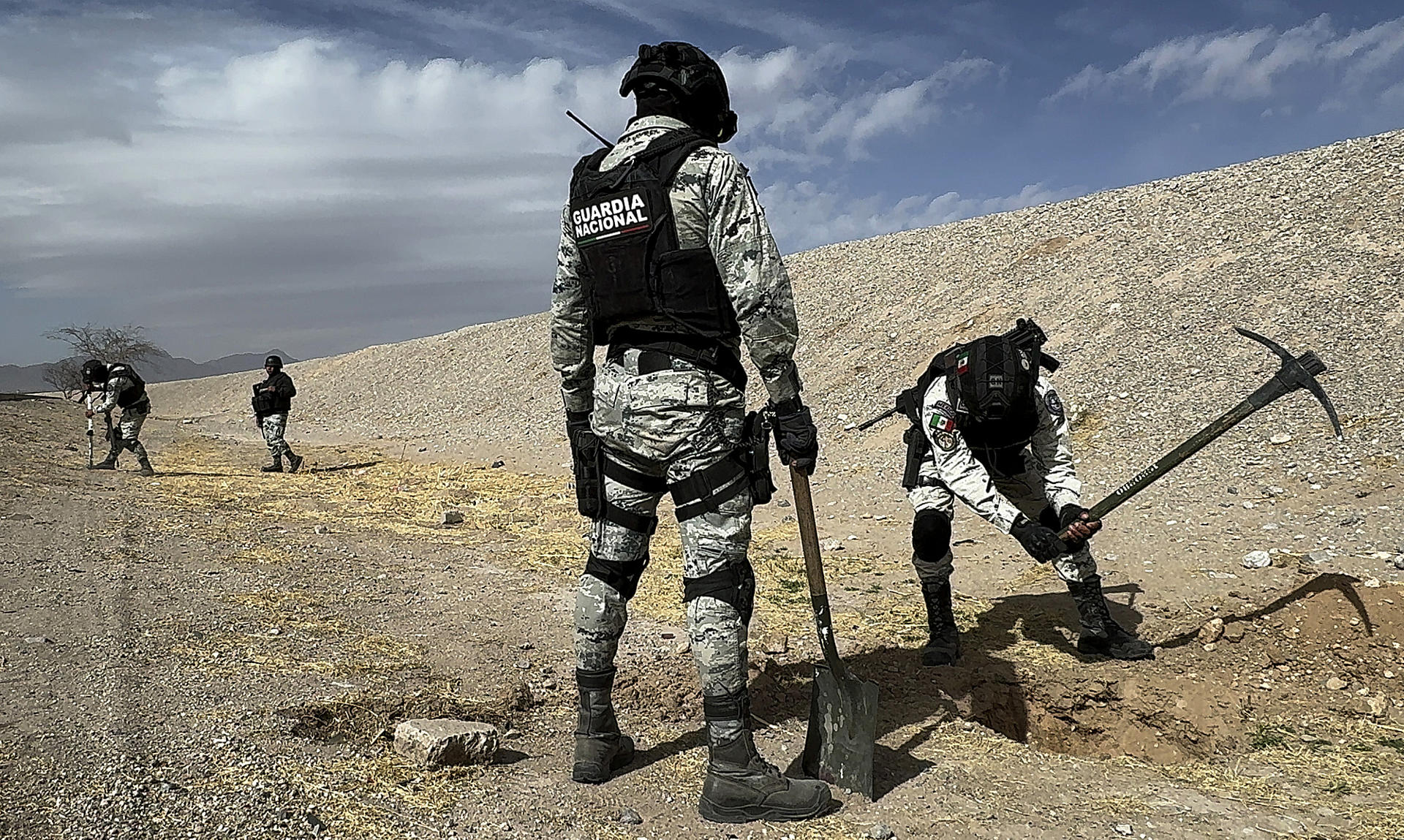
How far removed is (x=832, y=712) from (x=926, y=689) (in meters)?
1.27

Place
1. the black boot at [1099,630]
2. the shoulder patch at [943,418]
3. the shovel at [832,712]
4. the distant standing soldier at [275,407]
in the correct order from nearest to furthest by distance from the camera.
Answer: the shovel at [832,712] < the shoulder patch at [943,418] < the black boot at [1099,630] < the distant standing soldier at [275,407]

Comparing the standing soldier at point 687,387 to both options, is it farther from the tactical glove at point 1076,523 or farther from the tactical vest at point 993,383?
the tactical glove at point 1076,523

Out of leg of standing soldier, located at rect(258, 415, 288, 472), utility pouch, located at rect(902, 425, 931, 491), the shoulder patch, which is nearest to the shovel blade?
the shoulder patch

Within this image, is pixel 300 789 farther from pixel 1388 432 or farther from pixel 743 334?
pixel 1388 432

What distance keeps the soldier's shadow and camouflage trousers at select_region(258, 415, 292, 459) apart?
10.4 meters

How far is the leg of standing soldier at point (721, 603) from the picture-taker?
3.09m

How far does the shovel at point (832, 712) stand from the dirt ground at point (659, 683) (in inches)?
4.0

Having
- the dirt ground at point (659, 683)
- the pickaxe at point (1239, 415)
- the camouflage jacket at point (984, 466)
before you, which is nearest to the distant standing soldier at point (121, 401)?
the dirt ground at point (659, 683)

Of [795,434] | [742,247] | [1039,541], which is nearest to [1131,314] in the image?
[1039,541]

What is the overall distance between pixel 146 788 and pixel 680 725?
6.35 feet

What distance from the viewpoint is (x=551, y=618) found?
215 inches

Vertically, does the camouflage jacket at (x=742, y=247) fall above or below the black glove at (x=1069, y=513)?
above

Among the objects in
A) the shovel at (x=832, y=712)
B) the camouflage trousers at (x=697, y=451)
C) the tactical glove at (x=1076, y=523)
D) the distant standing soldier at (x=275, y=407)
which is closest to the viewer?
the camouflage trousers at (x=697, y=451)

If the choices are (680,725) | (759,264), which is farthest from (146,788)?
(759,264)
